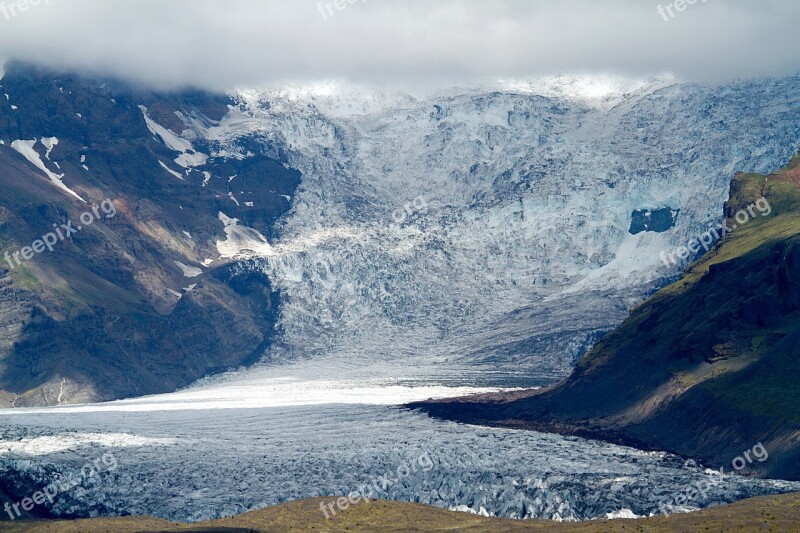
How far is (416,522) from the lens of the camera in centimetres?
13425

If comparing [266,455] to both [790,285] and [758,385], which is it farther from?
[790,285]

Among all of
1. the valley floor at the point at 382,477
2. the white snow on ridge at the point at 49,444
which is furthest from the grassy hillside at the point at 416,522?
the white snow on ridge at the point at 49,444

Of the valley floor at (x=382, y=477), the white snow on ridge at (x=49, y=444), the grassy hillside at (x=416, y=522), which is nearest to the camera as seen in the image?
the grassy hillside at (x=416, y=522)

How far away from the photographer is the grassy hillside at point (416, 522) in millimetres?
124062

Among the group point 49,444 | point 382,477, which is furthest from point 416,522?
point 49,444

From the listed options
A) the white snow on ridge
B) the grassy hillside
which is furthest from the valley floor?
the grassy hillside

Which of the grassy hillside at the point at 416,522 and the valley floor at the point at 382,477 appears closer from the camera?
the grassy hillside at the point at 416,522

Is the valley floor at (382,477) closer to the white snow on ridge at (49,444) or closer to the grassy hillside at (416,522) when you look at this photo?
the white snow on ridge at (49,444)

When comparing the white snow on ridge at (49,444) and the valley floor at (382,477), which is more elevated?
the white snow on ridge at (49,444)

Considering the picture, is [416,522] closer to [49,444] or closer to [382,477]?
[382,477]

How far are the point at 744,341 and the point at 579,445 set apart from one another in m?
33.7

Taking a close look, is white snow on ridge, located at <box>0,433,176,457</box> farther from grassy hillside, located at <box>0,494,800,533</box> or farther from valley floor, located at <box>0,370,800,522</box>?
grassy hillside, located at <box>0,494,800,533</box>

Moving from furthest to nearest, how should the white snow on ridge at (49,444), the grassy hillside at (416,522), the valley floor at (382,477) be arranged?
the white snow on ridge at (49,444) < the valley floor at (382,477) < the grassy hillside at (416,522)

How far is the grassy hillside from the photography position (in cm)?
12406
